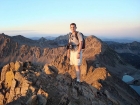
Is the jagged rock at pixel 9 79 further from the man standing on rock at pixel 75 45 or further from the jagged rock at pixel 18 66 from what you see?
the man standing on rock at pixel 75 45

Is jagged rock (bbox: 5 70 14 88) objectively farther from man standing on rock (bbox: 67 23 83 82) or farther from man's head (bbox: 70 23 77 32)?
man's head (bbox: 70 23 77 32)

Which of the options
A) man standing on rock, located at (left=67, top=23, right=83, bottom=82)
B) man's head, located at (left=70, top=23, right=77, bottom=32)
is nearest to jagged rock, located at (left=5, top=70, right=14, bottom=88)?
man standing on rock, located at (left=67, top=23, right=83, bottom=82)

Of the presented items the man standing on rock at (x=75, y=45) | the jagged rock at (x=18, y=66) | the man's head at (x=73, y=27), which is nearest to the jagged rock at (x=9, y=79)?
the jagged rock at (x=18, y=66)

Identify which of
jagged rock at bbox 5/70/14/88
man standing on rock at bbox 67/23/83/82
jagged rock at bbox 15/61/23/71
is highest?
man standing on rock at bbox 67/23/83/82

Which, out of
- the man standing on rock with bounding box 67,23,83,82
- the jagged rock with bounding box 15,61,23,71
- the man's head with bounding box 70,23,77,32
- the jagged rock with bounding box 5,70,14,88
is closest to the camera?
the man's head with bounding box 70,23,77,32

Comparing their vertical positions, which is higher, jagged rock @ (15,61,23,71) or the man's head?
the man's head

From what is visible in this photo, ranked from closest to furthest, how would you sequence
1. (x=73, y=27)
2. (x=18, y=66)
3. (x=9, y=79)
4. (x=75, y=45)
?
(x=73, y=27) → (x=75, y=45) → (x=9, y=79) → (x=18, y=66)

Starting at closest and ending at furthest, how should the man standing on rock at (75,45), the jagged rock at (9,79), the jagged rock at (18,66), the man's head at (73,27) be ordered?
the man's head at (73,27) → the man standing on rock at (75,45) → the jagged rock at (9,79) → the jagged rock at (18,66)

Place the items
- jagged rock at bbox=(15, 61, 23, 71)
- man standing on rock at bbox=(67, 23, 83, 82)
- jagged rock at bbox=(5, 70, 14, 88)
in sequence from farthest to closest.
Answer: jagged rock at bbox=(15, 61, 23, 71) < jagged rock at bbox=(5, 70, 14, 88) < man standing on rock at bbox=(67, 23, 83, 82)

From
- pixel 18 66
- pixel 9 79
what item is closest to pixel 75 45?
pixel 9 79

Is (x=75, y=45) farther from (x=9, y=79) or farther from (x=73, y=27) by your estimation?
(x=9, y=79)

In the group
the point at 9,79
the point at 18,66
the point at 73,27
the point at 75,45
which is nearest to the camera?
the point at 73,27

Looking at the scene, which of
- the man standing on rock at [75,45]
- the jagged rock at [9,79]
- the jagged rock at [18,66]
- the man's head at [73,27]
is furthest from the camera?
the jagged rock at [18,66]

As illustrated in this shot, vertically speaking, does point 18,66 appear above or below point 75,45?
below
